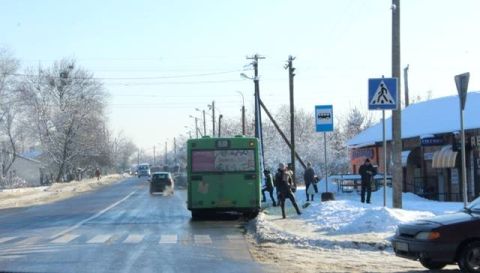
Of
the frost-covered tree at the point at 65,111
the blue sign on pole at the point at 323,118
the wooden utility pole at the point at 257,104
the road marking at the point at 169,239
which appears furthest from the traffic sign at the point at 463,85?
the frost-covered tree at the point at 65,111

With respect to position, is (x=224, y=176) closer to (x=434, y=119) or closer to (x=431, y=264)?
(x=434, y=119)

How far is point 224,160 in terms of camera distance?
931 inches

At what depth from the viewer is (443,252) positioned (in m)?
10.6

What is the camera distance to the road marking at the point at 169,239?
1614 centimetres

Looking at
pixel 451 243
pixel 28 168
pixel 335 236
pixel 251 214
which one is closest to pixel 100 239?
pixel 335 236

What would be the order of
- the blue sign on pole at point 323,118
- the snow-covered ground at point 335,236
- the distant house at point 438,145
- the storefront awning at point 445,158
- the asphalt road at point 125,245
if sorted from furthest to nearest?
the distant house at point 438,145 < the storefront awning at point 445,158 < the blue sign on pole at point 323,118 < the snow-covered ground at point 335,236 < the asphalt road at point 125,245

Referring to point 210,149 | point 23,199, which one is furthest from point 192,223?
point 23,199

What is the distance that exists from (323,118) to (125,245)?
9.78 m

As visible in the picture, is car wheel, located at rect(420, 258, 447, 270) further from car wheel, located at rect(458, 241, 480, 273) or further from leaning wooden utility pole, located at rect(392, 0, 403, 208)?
leaning wooden utility pole, located at rect(392, 0, 403, 208)

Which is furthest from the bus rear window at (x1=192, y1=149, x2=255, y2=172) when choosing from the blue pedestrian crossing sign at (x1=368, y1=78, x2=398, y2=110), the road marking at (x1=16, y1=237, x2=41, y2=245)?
the blue pedestrian crossing sign at (x1=368, y1=78, x2=398, y2=110)

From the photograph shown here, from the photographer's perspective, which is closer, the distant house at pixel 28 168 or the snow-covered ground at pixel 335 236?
the snow-covered ground at pixel 335 236

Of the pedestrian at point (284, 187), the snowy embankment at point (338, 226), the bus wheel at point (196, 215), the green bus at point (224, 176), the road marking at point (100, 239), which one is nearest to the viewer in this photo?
the snowy embankment at point (338, 226)

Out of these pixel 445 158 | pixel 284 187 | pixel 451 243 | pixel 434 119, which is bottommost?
pixel 451 243

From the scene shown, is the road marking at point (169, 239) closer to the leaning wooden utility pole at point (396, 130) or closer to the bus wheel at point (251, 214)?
the leaning wooden utility pole at point (396, 130)
